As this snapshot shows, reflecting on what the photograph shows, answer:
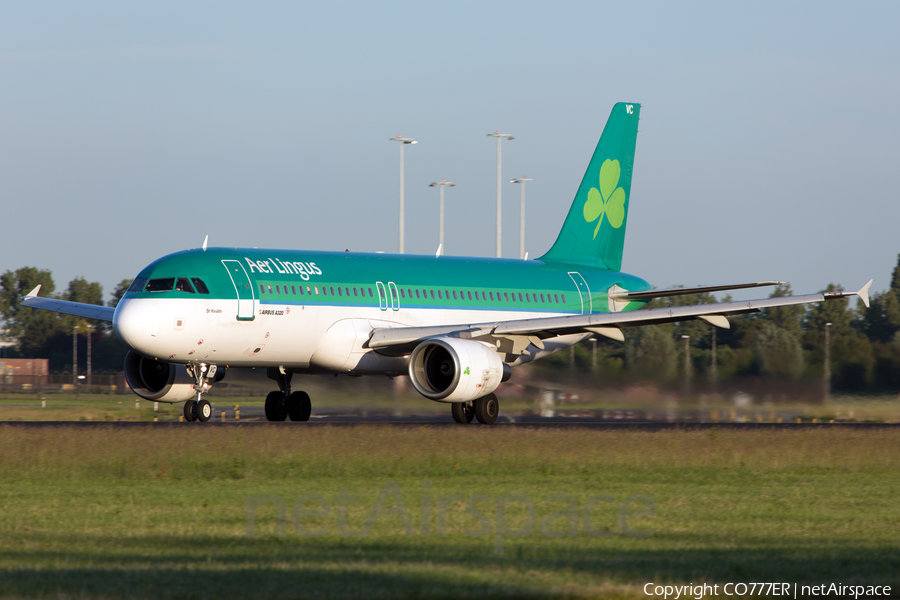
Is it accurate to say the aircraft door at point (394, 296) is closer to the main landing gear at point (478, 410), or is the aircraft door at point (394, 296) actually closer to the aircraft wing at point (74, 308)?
the main landing gear at point (478, 410)

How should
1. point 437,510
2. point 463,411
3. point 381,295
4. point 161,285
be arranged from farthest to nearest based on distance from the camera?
point 381,295
point 463,411
point 161,285
point 437,510

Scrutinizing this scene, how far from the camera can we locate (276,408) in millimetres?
27562

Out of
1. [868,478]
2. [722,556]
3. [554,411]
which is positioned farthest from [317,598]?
[554,411]

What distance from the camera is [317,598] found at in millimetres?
8391

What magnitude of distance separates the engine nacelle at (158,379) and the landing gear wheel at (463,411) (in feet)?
18.0

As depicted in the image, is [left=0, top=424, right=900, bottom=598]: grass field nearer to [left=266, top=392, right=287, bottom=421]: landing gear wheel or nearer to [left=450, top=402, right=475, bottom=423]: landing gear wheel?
[left=450, top=402, right=475, bottom=423]: landing gear wheel

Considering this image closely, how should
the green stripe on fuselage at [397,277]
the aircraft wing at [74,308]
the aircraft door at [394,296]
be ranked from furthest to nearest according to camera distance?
the aircraft wing at [74,308] → the aircraft door at [394,296] → the green stripe on fuselage at [397,277]

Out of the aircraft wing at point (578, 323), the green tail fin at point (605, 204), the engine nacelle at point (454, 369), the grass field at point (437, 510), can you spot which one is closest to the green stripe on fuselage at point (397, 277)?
the green tail fin at point (605, 204)

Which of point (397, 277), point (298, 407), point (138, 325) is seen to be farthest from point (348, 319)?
point (138, 325)

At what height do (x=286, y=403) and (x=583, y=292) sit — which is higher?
(x=583, y=292)

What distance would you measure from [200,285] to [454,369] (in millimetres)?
5726

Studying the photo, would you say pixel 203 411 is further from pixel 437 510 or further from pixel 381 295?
pixel 437 510

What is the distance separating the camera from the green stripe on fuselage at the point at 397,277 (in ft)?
79.4

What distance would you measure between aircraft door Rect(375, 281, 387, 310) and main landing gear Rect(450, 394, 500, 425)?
2919mm
